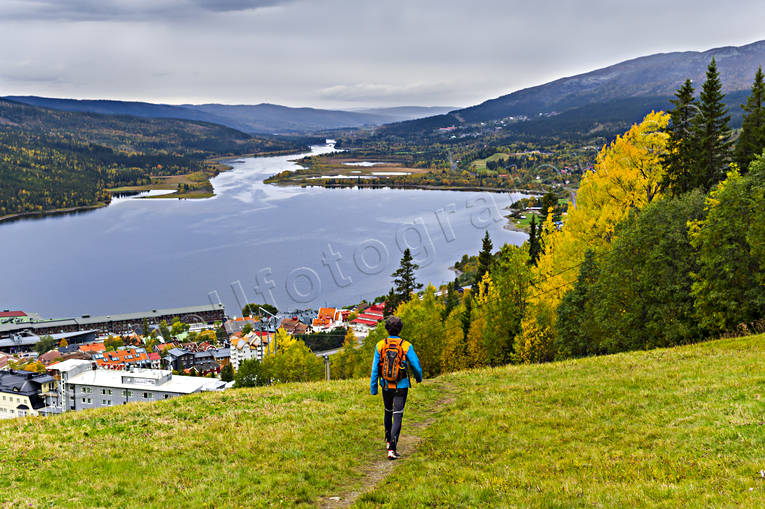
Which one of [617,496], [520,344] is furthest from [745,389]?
[520,344]

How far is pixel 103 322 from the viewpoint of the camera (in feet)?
335

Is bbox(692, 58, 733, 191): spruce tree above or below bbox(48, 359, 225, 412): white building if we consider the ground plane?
above

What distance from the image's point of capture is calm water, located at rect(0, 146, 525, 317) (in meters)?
110

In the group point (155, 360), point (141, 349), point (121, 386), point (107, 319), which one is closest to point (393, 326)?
point (121, 386)

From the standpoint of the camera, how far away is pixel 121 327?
103625 mm

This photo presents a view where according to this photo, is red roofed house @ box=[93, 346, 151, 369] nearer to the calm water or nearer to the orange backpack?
the calm water

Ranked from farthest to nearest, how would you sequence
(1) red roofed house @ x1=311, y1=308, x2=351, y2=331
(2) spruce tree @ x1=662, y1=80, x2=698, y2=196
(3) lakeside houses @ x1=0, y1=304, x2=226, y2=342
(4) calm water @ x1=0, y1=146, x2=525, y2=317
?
(4) calm water @ x1=0, y1=146, x2=525, y2=317 → (3) lakeside houses @ x1=0, y1=304, x2=226, y2=342 → (1) red roofed house @ x1=311, y1=308, x2=351, y2=331 → (2) spruce tree @ x1=662, y1=80, x2=698, y2=196

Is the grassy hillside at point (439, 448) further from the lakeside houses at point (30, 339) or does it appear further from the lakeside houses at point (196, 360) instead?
the lakeside houses at point (30, 339)

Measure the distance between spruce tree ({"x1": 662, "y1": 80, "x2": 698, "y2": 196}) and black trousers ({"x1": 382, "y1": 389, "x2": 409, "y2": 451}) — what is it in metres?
29.1

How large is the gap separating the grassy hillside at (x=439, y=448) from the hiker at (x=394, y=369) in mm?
1053

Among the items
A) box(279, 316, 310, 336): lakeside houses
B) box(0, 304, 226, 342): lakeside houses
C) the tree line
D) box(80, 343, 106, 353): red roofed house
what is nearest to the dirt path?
the tree line

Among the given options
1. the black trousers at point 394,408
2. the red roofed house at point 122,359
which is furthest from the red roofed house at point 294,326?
the black trousers at point 394,408

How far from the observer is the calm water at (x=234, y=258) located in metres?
110

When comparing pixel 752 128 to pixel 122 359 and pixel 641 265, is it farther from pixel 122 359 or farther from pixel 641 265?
pixel 122 359
